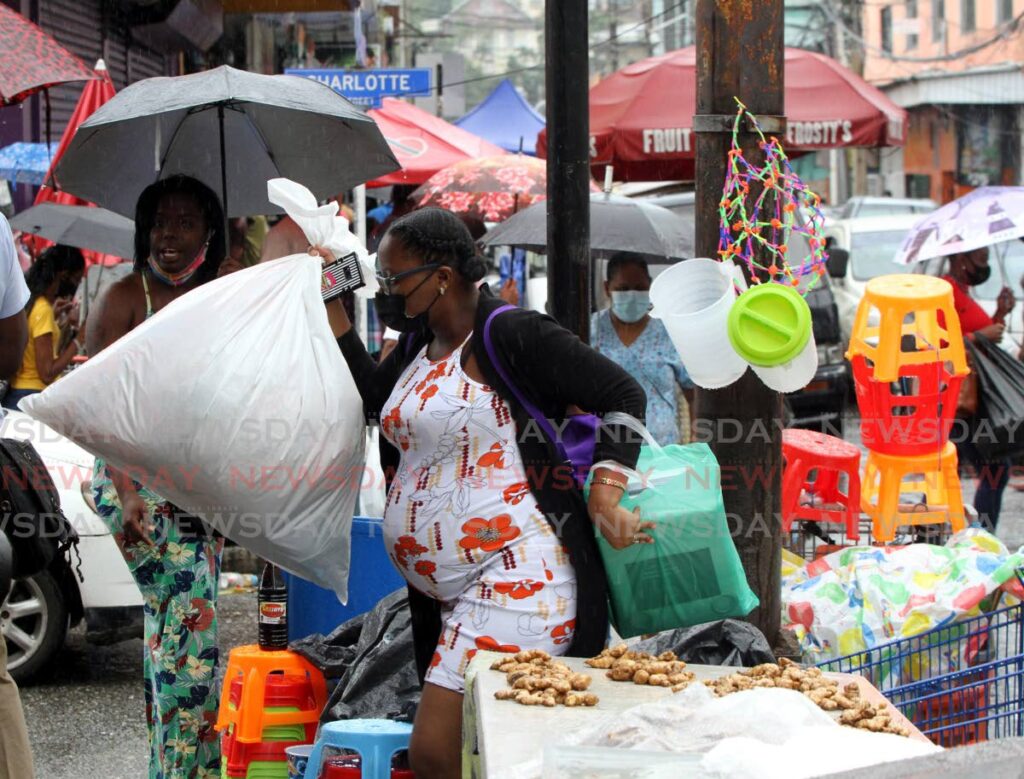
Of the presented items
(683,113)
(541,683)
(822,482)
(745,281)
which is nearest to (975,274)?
(683,113)

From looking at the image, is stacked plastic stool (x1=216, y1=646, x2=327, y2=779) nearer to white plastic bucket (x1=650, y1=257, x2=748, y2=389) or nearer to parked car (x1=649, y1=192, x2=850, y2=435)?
white plastic bucket (x1=650, y1=257, x2=748, y2=389)

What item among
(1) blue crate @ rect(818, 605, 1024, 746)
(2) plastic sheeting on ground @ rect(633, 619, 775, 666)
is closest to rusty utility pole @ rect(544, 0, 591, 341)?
(2) plastic sheeting on ground @ rect(633, 619, 775, 666)

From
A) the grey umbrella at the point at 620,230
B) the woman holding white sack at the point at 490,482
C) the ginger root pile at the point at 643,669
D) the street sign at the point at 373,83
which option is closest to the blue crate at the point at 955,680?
the ginger root pile at the point at 643,669

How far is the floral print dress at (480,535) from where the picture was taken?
3.33m

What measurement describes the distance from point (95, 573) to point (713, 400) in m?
3.16

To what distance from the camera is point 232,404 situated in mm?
3363

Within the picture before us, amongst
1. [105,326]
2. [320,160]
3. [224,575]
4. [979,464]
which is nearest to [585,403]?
[105,326]

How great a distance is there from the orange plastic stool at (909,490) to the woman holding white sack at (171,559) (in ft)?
9.96

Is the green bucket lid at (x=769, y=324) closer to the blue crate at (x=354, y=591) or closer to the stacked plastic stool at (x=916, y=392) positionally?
the blue crate at (x=354, y=591)

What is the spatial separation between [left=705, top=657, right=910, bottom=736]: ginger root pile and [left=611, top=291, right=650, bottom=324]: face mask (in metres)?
4.02

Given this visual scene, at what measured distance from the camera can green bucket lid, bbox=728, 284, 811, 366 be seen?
12.7 ft

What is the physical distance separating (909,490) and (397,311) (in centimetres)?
344

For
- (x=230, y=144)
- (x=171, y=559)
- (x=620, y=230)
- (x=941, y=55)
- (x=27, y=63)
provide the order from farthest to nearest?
(x=941, y=55), (x=620, y=230), (x=230, y=144), (x=27, y=63), (x=171, y=559)

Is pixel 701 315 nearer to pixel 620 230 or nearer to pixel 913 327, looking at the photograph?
pixel 913 327
